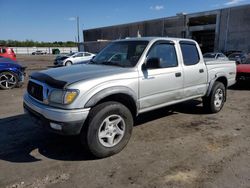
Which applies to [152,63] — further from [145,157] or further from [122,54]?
[145,157]

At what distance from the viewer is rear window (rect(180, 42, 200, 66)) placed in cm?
541

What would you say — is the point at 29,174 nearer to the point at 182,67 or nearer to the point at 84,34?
the point at 182,67

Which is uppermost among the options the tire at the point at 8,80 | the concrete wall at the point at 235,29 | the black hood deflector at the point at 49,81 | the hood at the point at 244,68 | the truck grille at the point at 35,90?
the concrete wall at the point at 235,29

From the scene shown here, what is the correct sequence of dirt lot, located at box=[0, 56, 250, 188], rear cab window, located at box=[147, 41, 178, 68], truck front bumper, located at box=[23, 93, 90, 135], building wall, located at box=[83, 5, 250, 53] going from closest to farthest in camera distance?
dirt lot, located at box=[0, 56, 250, 188] < truck front bumper, located at box=[23, 93, 90, 135] < rear cab window, located at box=[147, 41, 178, 68] < building wall, located at box=[83, 5, 250, 53]

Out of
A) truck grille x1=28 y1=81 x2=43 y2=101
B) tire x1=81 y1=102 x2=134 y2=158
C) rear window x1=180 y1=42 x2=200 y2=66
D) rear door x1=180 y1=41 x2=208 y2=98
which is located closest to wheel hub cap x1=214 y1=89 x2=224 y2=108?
rear door x1=180 y1=41 x2=208 y2=98

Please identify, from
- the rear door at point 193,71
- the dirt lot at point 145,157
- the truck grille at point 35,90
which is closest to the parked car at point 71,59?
the dirt lot at point 145,157

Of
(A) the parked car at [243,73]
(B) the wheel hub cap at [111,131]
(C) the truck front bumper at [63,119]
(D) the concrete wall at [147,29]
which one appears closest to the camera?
(C) the truck front bumper at [63,119]

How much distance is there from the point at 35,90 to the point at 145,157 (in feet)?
6.83

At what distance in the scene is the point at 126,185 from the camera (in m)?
3.20

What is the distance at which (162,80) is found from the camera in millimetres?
4742

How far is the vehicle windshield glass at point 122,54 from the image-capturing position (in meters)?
4.61

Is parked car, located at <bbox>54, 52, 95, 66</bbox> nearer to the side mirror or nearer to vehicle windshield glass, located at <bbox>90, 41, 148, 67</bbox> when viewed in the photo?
vehicle windshield glass, located at <bbox>90, 41, 148, 67</bbox>

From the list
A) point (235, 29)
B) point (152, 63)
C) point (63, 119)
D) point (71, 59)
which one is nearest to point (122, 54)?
point (152, 63)

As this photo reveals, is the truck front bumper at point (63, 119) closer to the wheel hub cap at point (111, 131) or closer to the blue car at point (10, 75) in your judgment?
the wheel hub cap at point (111, 131)
